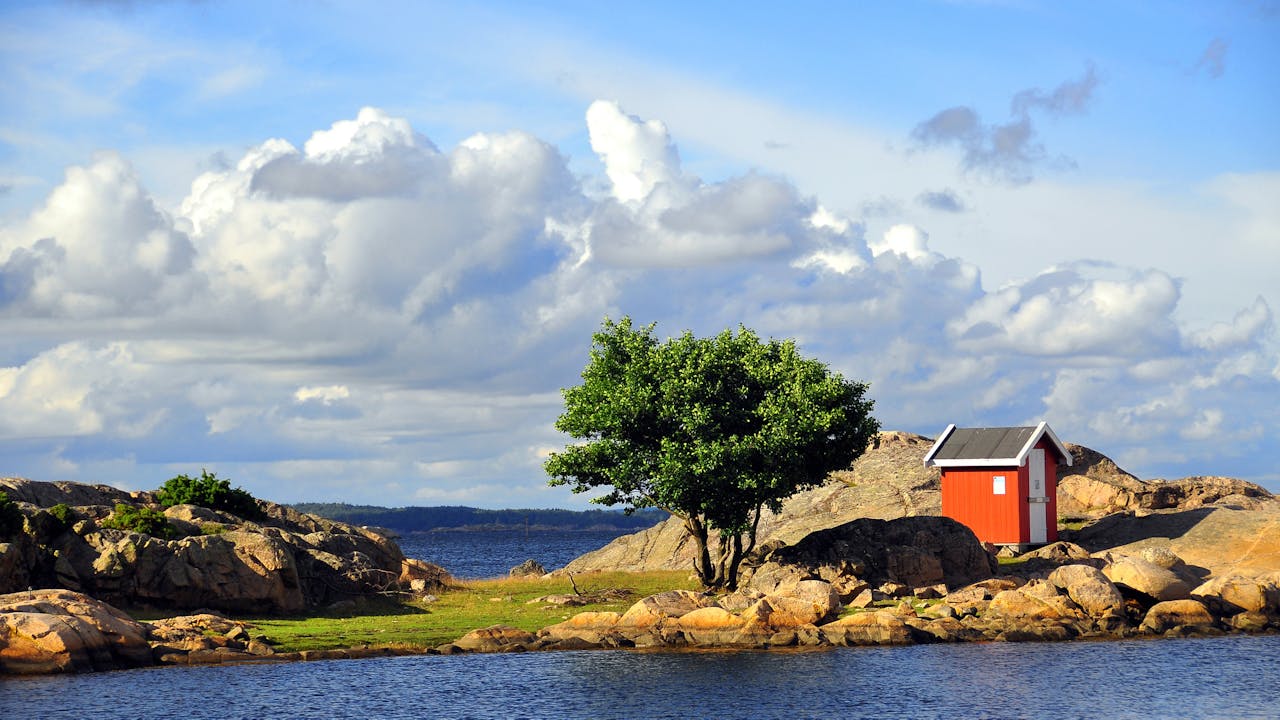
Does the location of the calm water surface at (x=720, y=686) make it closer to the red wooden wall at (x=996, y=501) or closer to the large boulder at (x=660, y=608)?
the large boulder at (x=660, y=608)

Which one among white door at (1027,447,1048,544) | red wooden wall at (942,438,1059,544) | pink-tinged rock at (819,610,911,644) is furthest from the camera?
white door at (1027,447,1048,544)

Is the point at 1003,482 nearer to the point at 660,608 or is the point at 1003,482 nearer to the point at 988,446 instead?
the point at 988,446

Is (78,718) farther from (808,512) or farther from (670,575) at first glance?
(808,512)

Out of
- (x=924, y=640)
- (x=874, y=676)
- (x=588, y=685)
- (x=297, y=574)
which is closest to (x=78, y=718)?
(x=588, y=685)

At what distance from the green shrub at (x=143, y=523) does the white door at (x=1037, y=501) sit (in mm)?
43790

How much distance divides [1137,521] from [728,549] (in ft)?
81.3

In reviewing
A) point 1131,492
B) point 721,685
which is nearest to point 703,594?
point 721,685

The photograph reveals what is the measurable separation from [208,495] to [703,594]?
26.3m

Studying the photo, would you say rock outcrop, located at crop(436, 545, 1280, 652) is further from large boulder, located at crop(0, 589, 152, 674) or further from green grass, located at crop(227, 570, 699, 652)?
large boulder, located at crop(0, 589, 152, 674)

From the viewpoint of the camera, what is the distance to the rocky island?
45.8 meters

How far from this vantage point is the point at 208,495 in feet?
210

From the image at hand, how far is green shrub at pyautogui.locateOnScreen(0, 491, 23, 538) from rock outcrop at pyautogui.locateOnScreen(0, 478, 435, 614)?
0.55 m

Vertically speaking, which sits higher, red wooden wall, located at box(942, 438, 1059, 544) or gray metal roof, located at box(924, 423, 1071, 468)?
gray metal roof, located at box(924, 423, 1071, 468)

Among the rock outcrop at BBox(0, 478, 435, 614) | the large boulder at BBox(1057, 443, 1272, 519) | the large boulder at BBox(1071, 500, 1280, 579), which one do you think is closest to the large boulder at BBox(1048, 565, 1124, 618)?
the large boulder at BBox(1071, 500, 1280, 579)
